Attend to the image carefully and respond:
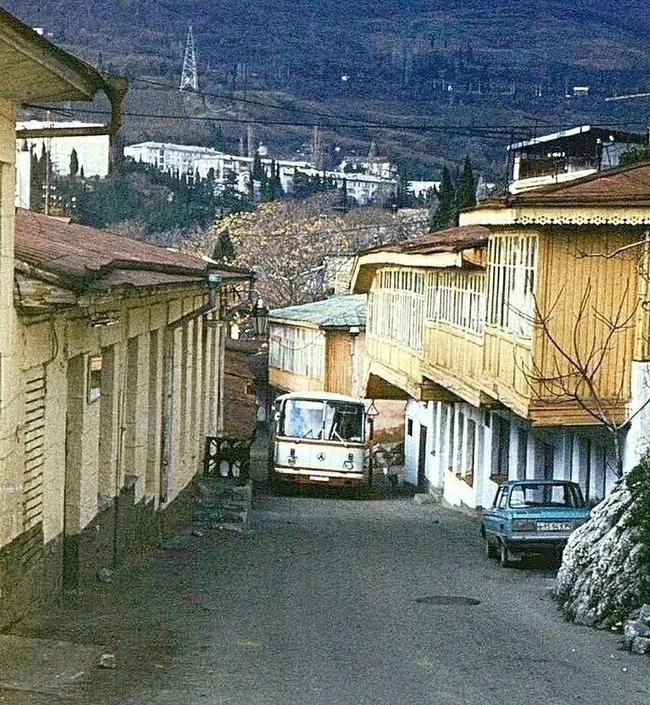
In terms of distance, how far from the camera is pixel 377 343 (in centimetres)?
4162

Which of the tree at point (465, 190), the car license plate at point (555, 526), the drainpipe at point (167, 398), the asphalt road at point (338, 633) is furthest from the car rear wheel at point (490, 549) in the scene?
the tree at point (465, 190)

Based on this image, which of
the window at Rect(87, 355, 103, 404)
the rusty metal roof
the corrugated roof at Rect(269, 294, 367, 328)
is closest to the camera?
the rusty metal roof

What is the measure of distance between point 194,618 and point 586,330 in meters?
9.27

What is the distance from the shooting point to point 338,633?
1527 cm

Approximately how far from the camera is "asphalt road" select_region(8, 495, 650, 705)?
11938mm

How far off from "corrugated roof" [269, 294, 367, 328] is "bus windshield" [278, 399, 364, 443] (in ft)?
57.0

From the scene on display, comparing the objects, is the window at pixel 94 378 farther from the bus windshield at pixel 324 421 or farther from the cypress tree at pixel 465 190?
the cypress tree at pixel 465 190

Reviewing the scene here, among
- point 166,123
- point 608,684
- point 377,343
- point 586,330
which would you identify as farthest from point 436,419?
point 166,123

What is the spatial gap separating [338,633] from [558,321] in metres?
8.93

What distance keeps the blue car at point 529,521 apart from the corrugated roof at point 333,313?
3284cm

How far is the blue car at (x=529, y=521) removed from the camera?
74.1 ft

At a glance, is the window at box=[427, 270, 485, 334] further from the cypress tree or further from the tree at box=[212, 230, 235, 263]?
the tree at box=[212, 230, 235, 263]

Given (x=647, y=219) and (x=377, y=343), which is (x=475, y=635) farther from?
(x=377, y=343)

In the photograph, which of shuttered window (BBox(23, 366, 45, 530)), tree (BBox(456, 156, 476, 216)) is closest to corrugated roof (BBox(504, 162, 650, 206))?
shuttered window (BBox(23, 366, 45, 530))
